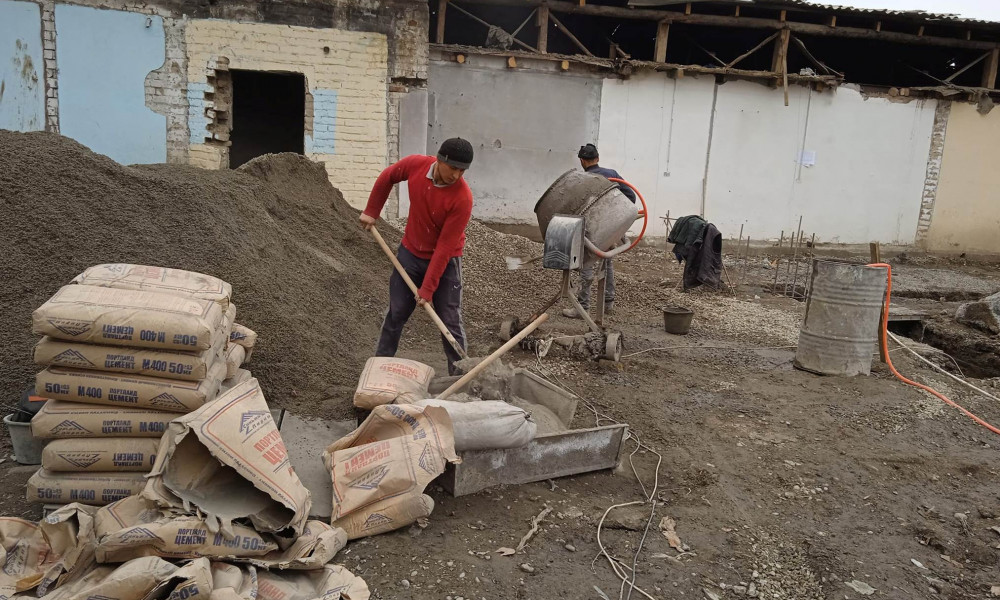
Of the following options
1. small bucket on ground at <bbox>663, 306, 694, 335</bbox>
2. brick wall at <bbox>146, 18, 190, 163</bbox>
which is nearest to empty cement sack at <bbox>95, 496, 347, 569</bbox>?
small bucket on ground at <bbox>663, 306, 694, 335</bbox>

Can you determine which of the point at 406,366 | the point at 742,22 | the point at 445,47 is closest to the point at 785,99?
the point at 742,22

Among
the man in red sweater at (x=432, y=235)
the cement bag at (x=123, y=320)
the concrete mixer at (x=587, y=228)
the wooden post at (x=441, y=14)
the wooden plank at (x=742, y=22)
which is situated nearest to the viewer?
the cement bag at (x=123, y=320)

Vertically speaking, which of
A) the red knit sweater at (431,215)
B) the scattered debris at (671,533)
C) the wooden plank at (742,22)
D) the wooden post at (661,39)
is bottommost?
the scattered debris at (671,533)

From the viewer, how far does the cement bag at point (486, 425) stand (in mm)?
3180

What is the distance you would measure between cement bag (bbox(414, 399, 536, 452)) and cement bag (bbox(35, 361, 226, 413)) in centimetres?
106

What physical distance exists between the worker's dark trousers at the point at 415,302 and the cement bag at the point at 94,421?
170cm

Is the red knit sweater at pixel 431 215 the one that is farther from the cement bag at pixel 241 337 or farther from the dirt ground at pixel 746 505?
the dirt ground at pixel 746 505

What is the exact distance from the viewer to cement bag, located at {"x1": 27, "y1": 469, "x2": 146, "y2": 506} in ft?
9.28

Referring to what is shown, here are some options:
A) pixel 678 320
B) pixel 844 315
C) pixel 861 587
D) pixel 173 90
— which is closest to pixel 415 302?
pixel 861 587

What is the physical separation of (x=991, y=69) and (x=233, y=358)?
16.1 metres

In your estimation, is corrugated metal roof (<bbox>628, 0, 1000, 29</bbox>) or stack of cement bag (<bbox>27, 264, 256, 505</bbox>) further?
corrugated metal roof (<bbox>628, 0, 1000, 29</bbox>)

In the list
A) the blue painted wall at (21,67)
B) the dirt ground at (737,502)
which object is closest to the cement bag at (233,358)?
the dirt ground at (737,502)

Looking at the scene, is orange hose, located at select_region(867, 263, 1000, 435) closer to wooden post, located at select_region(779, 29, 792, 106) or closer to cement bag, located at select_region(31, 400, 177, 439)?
cement bag, located at select_region(31, 400, 177, 439)

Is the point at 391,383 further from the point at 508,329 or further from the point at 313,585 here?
the point at 508,329
